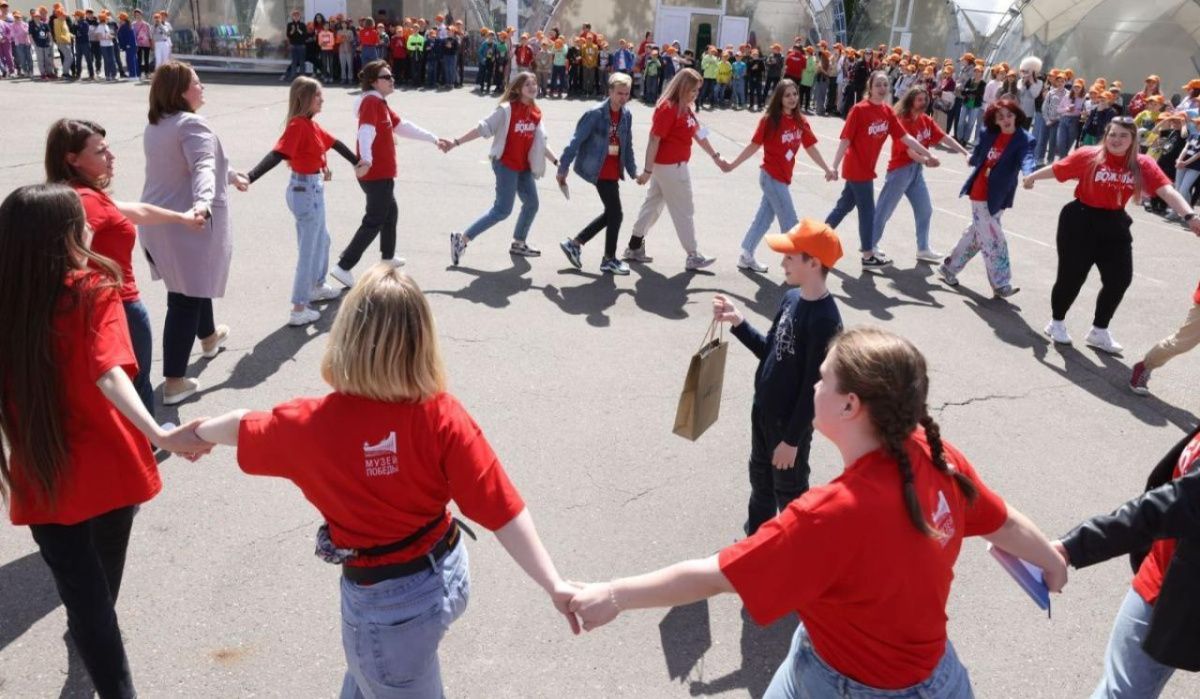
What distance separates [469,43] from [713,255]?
20.1 meters

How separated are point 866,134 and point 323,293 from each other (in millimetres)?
5510

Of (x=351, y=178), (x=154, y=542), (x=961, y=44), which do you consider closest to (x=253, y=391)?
(x=154, y=542)

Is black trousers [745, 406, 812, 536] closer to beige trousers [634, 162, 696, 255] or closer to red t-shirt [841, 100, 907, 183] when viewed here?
beige trousers [634, 162, 696, 255]

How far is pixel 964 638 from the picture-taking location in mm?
3865

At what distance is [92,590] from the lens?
Result: 9.64 feet

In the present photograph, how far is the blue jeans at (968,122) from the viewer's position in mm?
21194

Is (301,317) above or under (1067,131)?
under

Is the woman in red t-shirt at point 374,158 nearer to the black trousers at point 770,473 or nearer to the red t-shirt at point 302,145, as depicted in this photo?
the red t-shirt at point 302,145

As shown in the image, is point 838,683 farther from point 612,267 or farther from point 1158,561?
point 612,267

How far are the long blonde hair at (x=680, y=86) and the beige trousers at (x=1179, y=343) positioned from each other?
172 inches

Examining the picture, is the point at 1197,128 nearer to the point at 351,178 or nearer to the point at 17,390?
the point at 351,178

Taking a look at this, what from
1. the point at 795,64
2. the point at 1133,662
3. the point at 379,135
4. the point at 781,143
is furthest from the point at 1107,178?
the point at 795,64

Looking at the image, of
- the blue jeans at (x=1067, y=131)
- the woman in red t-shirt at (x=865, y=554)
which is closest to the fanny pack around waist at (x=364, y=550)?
the woman in red t-shirt at (x=865, y=554)

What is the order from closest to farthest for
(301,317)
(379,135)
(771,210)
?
(301,317), (379,135), (771,210)
